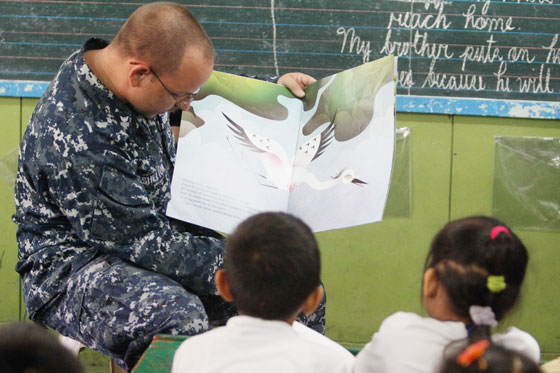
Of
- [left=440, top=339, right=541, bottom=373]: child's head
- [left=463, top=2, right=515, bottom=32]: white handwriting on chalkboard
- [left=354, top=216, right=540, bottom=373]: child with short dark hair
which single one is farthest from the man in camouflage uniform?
[left=463, top=2, right=515, bottom=32]: white handwriting on chalkboard

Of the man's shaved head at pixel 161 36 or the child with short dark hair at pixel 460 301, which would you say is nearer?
the child with short dark hair at pixel 460 301

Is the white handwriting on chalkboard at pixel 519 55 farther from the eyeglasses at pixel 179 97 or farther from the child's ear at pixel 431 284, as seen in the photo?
the child's ear at pixel 431 284

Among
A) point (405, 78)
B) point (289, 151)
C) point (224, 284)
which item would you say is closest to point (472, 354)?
point (224, 284)

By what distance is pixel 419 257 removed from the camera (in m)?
2.84

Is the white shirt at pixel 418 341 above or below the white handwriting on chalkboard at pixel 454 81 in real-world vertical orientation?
below

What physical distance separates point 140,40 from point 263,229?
77cm

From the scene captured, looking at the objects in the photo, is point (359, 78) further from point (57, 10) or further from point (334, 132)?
point (57, 10)

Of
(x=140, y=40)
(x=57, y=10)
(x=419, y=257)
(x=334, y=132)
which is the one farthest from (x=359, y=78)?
(x=57, y=10)

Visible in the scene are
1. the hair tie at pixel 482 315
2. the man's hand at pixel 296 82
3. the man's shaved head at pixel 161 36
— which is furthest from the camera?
the man's hand at pixel 296 82

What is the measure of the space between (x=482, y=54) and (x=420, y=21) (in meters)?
0.29

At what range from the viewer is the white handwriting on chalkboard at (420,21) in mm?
2688

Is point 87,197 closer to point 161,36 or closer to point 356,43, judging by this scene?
point 161,36

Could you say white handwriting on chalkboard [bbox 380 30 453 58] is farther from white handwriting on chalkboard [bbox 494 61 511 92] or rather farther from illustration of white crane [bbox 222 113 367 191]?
illustration of white crane [bbox 222 113 367 191]

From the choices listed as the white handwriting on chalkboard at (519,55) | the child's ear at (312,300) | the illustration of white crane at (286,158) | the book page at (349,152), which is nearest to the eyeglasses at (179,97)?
the illustration of white crane at (286,158)
